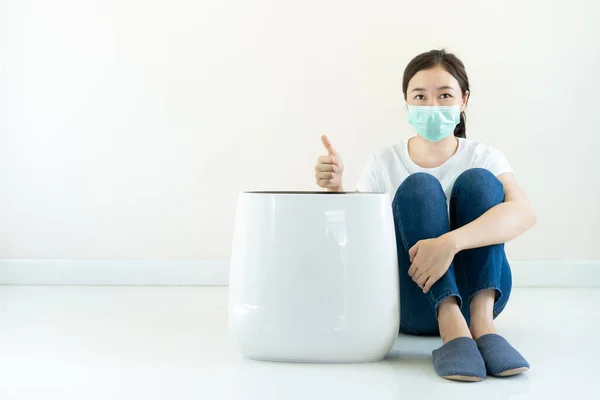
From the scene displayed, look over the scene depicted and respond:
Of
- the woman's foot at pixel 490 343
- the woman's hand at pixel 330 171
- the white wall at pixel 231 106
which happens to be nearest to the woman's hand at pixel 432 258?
the woman's foot at pixel 490 343

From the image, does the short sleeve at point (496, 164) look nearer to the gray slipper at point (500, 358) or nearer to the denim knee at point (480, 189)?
the denim knee at point (480, 189)

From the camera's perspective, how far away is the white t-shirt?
169cm

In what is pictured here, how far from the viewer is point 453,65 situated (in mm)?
1768

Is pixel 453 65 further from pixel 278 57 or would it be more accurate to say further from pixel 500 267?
pixel 278 57

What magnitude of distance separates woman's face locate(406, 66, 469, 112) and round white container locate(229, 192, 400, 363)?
0.45 m

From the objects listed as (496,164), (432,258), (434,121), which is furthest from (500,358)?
(434,121)

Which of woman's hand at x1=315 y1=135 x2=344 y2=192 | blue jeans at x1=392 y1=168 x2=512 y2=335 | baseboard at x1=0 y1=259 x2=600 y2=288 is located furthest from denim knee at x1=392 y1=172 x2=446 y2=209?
baseboard at x1=0 y1=259 x2=600 y2=288

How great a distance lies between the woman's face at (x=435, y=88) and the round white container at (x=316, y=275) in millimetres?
448

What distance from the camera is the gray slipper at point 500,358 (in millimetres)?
1319

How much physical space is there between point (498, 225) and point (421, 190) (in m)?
0.16

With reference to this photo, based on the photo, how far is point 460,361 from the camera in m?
1.32

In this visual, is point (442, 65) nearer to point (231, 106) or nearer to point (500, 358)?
point (500, 358)

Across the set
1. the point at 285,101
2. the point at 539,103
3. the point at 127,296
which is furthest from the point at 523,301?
the point at 127,296

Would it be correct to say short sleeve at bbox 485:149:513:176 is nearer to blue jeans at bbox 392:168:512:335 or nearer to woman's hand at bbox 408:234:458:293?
blue jeans at bbox 392:168:512:335
